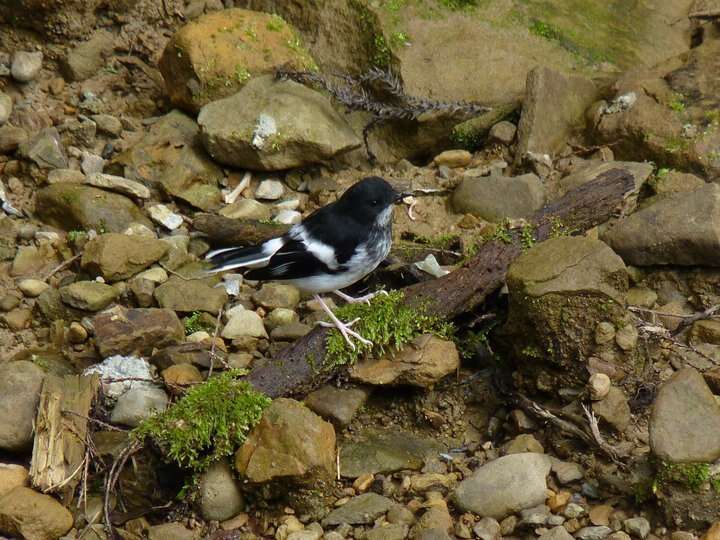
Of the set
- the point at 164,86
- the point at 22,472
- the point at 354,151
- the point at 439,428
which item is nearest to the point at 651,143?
the point at 354,151

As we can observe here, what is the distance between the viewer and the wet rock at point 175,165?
7219 millimetres

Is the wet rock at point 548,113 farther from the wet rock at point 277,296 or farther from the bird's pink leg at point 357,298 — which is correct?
the wet rock at point 277,296

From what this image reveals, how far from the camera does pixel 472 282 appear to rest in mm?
5156

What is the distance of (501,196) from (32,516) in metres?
3.98

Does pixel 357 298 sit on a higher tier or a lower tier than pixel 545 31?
lower

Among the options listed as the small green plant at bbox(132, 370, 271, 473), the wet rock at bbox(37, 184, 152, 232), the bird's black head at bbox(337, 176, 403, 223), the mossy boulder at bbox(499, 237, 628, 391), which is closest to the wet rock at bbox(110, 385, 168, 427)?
the small green plant at bbox(132, 370, 271, 473)

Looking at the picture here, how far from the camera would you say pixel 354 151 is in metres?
7.66

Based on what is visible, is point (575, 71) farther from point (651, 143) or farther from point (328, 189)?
point (328, 189)

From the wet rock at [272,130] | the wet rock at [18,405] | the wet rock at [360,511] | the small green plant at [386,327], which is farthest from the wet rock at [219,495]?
the wet rock at [272,130]

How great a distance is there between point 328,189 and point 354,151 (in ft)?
1.83

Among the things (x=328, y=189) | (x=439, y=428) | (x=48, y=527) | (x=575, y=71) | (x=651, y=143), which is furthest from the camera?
(x=575, y=71)

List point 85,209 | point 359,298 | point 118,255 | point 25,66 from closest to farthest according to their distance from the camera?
1. point 359,298
2. point 118,255
3. point 85,209
4. point 25,66

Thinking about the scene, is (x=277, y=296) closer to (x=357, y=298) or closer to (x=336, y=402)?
(x=357, y=298)

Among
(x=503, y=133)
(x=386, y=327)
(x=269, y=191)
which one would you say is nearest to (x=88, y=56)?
(x=269, y=191)
